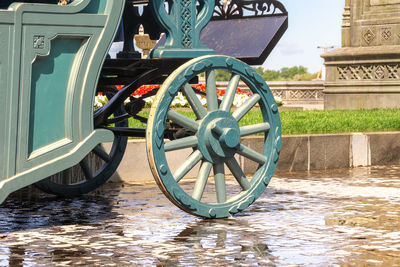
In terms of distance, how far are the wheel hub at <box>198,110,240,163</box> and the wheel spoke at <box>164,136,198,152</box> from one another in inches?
2.0

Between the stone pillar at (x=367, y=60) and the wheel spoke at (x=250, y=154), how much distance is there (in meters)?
12.1

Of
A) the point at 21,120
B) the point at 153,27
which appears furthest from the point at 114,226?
the point at 153,27

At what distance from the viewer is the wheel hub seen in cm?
609

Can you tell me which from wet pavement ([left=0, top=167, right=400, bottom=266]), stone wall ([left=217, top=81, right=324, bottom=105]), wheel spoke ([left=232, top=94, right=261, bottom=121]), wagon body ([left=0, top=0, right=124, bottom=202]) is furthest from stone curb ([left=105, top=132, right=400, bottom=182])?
stone wall ([left=217, top=81, right=324, bottom=105])

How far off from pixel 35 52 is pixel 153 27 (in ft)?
6.19

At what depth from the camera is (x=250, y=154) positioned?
638 centimetres

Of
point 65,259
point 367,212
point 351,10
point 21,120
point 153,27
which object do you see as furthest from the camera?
point 351,10

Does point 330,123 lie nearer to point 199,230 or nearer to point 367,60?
point 199,230

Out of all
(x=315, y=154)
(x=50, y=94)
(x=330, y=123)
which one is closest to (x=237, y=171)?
(x=50, y=94)

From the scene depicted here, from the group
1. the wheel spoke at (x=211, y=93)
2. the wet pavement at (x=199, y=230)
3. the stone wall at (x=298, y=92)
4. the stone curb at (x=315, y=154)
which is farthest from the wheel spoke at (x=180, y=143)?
the stone wall at (x=298, y=92)

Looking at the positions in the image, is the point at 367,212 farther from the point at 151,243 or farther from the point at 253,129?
the point at 151,243

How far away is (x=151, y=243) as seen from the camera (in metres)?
5.54

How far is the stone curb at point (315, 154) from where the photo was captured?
877cm

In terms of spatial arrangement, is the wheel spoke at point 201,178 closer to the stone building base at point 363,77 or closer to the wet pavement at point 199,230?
the wet pavement at point 199,230
